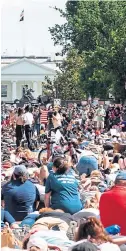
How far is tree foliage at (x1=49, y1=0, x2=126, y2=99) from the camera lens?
188 ft

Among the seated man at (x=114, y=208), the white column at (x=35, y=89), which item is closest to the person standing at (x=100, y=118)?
the seated man at (x=114, y=208)

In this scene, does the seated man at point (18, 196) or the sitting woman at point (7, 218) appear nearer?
the sitting woman at point (7, 218)

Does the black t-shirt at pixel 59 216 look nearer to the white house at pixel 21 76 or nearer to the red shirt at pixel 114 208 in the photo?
the red shirt at pixel 114 208

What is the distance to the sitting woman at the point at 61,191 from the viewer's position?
11.7m

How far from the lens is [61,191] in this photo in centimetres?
1171

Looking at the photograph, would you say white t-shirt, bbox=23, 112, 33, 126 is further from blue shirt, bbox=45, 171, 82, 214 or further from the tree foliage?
the tree foliage

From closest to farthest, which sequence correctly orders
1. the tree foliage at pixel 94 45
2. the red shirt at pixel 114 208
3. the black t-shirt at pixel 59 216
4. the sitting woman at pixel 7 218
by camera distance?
the black t-shirt at pixel 59 216 → the red shirt at pixel 114 208 → the sitting woman at pixel 7 218 → the tree foliage at pixel 94 45

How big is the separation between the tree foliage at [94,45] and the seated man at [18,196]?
145ft

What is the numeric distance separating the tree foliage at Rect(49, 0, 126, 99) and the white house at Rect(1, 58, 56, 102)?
45.2m

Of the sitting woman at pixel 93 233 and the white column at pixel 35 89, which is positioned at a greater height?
the sitting woman at pixel 93 233

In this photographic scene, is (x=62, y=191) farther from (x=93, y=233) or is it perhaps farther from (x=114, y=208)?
(x=93, y=233)

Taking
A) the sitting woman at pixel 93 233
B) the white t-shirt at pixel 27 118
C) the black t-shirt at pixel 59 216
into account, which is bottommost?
the white t-shirt at pixel 27 118

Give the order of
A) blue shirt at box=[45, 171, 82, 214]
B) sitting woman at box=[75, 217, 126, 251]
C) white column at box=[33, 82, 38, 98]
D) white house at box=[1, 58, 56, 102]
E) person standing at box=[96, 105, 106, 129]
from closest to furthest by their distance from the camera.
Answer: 1. sitting woman at box=[75, 217, 126, 251]
2. blue shirt at box=[45, 171, 82, 214]
3. person standing at box=[96, 105, 106, 129]
4. white column at box=[33, 82, 38, 98]
5. white house at box=[1, 58, 56, 102]

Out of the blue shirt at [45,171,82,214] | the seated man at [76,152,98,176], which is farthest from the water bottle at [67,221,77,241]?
the seated man at [76,152,98,176]
